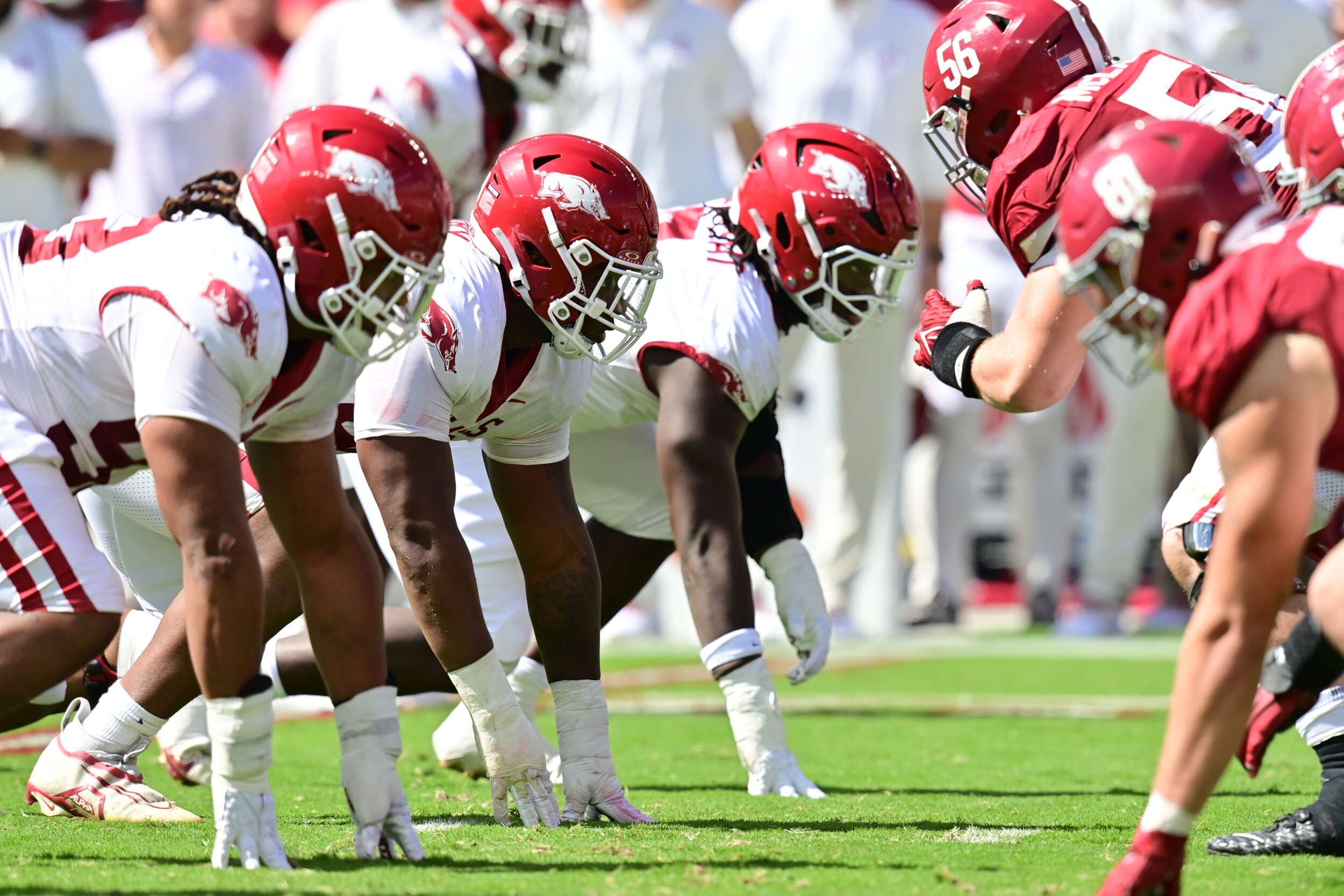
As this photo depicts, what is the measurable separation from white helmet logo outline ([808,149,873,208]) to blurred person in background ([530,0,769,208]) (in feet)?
9.38

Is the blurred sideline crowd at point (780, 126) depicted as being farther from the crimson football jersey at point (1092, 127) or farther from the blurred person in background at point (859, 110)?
the crimson football jersey at point (1092, 127)

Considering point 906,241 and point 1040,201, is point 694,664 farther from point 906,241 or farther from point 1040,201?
point 1040,201

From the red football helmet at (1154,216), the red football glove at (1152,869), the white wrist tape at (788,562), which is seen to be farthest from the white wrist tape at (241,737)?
the white wrist tape at (788,562)

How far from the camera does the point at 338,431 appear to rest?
405cm

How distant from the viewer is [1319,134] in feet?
10.3

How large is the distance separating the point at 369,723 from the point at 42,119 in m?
4.64

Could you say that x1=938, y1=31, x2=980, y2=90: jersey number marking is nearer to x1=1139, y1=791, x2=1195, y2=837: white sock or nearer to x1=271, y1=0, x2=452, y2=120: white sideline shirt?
x1=1139, y1=791, x2=1195, y2=837: white sock

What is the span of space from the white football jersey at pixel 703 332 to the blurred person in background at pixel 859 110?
3391 mm

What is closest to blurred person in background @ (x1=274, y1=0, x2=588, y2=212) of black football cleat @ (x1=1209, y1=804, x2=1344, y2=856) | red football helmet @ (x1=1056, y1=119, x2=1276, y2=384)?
red football helmet @ (x1=1056, y1=119, x2=1276, y2=384)

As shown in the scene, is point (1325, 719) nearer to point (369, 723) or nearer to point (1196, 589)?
point (1196, 589)

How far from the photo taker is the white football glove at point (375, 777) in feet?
10.2

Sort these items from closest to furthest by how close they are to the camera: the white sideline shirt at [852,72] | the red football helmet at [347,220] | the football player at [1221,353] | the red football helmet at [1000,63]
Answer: the football player at [1221,353], the red football helmet at [347,220], the red football helmet at [1000,63], the white sideline shirt at [852,72]

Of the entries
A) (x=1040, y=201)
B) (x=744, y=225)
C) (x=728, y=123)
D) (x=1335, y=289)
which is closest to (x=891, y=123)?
(x=728, y=123)

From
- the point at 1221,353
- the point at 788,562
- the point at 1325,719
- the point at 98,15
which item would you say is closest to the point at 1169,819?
the point at 1221,353
